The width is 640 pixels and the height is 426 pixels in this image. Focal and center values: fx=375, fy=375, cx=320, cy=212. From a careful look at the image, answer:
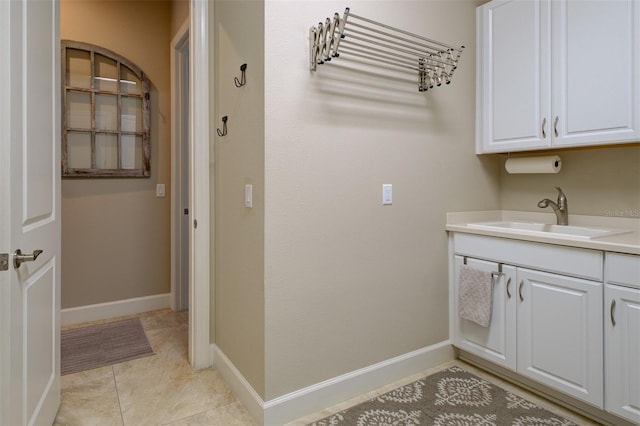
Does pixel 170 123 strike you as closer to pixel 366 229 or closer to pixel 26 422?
pixel 366 229

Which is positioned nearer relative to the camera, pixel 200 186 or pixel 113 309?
pixel 200 186

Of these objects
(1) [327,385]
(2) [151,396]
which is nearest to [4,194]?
(2) [151,396]

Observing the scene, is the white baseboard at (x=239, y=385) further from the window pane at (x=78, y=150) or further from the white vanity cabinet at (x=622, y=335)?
the window pane at (x=78, y=150)

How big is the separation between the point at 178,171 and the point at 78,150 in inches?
29.9

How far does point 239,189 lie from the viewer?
195cm

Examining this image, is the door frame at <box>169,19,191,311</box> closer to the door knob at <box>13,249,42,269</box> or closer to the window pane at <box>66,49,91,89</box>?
the window pane at <box>66,49,91,89</box>

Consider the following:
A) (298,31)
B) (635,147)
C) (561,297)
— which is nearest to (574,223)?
(635,147)

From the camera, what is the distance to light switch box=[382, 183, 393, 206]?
2.04 meters

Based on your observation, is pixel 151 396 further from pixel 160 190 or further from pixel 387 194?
pixel 160 190

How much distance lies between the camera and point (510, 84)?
2.28 m

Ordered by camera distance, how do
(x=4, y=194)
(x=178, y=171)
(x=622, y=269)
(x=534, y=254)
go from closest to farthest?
(x=4, y=194) < (x=622, y=269) < (x=534, y=254) < (x=178, y=171)

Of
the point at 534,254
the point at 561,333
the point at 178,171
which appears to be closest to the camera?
the point at 561,333

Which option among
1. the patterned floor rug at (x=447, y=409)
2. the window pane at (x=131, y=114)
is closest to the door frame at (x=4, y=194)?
the patterned floor rug at (x=447, y=409)

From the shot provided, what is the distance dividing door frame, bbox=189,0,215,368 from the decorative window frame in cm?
120
